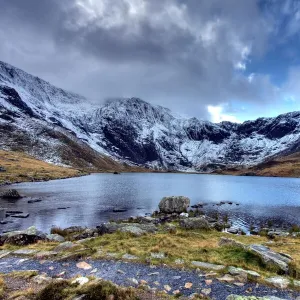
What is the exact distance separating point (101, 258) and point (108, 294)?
26.2 feet

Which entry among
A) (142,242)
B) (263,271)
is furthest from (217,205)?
(263,271)

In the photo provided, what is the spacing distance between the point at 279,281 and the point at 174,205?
134 feet

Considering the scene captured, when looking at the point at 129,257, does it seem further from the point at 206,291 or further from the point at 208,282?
the point at 206,291

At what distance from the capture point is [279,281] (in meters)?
13.8

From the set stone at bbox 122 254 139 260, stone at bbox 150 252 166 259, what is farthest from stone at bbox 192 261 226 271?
stone at bbox 122 254 139 260

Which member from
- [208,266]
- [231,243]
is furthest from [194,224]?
[208,266]

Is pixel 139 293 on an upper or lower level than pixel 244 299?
lower

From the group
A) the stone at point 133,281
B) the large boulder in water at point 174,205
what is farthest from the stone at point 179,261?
the large boulder in water at point 174,205

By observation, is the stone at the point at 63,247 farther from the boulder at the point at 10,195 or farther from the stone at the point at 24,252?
the boulder at the point at 10,195

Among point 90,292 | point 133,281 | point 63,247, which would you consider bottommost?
point 63,247

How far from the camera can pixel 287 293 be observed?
12.6 metres

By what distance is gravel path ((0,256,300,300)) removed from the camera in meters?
12.6

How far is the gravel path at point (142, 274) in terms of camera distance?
1255cm

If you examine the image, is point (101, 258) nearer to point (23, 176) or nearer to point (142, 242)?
point (142, 242)
